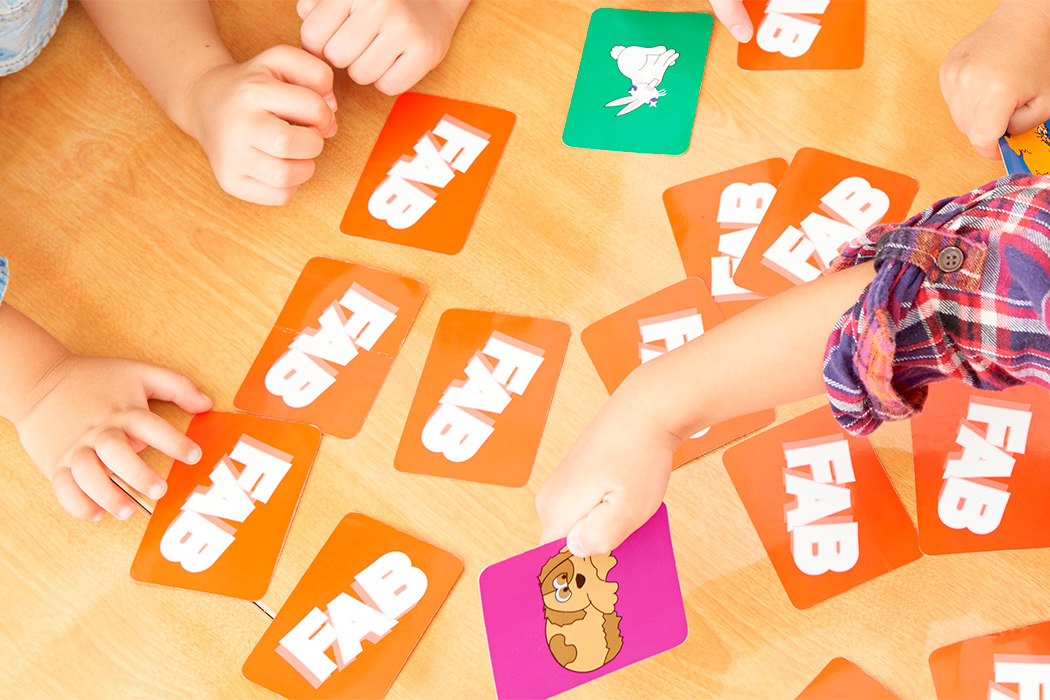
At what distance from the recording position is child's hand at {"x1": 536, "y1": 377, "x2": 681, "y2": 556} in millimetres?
608

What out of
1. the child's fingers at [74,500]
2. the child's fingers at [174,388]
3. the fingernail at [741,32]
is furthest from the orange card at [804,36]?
the child's fingers at [74,500]

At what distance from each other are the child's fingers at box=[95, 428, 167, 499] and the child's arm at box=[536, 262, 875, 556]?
1.07ft

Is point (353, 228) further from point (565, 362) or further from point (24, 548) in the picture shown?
point (24, 548)

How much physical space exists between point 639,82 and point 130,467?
1.85ft

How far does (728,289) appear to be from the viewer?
0.72 metres

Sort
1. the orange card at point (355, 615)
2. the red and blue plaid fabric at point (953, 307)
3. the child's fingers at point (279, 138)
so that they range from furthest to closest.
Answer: the child's fingers at point (279, 138) < the orange card at point (355, 615) < the red and blue plaid fabric at point (953, 307)

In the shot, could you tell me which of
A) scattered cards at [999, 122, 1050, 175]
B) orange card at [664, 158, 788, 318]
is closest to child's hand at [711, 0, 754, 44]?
orange card at [664, 158, 788, 318]

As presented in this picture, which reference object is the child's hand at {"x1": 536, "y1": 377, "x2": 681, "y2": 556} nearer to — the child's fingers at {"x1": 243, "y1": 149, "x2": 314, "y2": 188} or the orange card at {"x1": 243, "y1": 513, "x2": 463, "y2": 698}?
the orange card at {"x1": 243, "y1": 513, "x2": 463, "y2": 698}

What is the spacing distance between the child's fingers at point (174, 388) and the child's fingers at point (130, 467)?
53mm

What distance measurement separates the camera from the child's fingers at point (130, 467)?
709 millimetres

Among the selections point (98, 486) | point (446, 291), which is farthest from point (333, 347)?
point (98, 486)

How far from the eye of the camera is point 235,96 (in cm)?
81

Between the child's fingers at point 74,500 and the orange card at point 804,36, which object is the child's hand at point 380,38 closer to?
the orange card at point 804,36

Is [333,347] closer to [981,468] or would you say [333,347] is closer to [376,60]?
[376,60]
